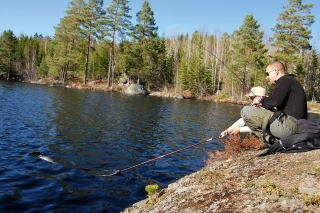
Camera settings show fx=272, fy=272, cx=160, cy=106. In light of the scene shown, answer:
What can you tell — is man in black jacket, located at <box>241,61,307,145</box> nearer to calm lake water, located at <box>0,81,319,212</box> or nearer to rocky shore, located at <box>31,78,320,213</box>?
rocky shore, located at <box>31,78,320,213</box>

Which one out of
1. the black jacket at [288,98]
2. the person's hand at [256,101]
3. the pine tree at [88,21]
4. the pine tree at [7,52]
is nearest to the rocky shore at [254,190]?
the black jacket at [288,98]

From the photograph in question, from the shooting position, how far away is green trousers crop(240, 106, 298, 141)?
5.79m

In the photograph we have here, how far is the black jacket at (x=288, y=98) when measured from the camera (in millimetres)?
5742

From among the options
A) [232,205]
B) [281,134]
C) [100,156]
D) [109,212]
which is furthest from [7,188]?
[281,134]

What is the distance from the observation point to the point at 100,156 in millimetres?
10547

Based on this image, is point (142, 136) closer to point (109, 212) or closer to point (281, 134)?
point (109, 212)

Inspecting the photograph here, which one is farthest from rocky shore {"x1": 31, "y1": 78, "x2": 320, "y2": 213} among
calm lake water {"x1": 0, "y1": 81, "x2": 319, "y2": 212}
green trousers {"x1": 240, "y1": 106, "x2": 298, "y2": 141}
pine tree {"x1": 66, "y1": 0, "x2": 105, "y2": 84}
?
pine tree {"x1": 66, "y1": 0, "x2": 105, "y2": 84}

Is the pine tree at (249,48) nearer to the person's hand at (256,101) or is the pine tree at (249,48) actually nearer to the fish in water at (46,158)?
the fish in water at (46,158)

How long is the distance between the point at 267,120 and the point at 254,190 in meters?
2.03

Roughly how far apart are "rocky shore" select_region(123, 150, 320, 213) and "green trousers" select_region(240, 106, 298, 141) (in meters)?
0.52

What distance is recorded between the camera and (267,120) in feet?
19.3

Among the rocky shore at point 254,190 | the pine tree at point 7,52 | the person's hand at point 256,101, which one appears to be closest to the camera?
the rocky shore at point 254,190

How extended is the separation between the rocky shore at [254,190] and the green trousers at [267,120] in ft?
1.71

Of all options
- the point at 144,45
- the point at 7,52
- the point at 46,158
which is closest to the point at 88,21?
the point at 144,45
